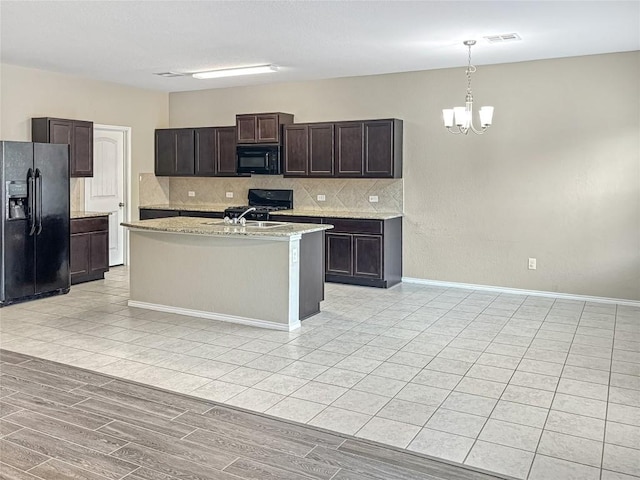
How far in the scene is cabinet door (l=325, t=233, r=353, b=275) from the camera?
23.7 ft

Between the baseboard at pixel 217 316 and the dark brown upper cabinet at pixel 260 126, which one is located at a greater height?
the dark brown upper cabinet at pixel 260 126

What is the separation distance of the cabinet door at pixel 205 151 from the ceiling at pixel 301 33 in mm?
1530

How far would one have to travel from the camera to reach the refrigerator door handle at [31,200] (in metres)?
6.12

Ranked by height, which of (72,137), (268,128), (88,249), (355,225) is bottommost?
(88,249)

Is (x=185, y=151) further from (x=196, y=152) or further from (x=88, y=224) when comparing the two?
(x=88, y=224)

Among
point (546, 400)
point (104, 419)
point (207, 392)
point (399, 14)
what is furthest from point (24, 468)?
point (399, 14)

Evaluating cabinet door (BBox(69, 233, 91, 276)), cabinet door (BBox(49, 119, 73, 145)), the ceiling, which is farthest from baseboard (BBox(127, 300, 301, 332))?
the ceiling

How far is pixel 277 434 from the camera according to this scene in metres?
3.12

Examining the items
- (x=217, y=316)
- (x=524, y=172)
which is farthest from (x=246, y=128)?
(x=524, y=172)

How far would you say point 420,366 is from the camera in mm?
4238

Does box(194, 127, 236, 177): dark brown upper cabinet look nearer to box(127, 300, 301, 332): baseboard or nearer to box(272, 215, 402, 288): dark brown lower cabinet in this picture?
box(272, 215, 402, 288): dark brown lower cabinet

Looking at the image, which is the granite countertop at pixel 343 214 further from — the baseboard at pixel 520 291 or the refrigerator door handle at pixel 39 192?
the refrigerator door handle at pixel 39 192

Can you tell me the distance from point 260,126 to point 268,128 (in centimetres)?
14

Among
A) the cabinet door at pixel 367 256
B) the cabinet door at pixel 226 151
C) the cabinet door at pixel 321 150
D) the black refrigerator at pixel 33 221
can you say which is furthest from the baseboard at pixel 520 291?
the black refrigerator at pixel 33 221
